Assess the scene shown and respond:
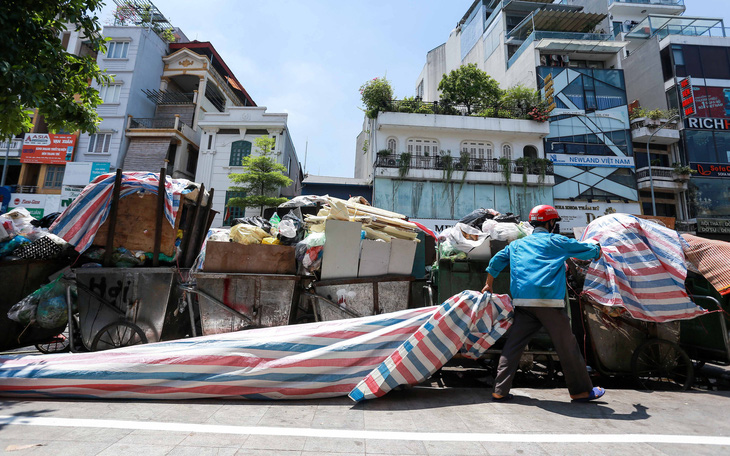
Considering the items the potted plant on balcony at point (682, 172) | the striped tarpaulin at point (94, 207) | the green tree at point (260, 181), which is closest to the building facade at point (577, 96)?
the potted plant on balcony at point (682, 172)

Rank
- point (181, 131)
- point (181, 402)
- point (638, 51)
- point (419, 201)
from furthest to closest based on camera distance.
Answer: point (638, 51), point (181, 131), point (419, 201), point (181, 402)

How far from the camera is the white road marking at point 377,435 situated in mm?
2422

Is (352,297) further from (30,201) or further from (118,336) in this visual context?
(30,201)

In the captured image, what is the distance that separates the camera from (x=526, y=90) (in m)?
21.8

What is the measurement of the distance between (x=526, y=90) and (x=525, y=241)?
71.7ft

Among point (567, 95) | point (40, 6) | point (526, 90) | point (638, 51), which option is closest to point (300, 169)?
point (526, 90)

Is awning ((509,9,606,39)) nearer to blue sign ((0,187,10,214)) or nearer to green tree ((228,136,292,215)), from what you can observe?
green tree ((228,136,292,215))

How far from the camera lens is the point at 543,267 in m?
3.43

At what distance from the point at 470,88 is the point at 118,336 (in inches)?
885

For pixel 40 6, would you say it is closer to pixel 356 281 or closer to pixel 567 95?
pixel 356 281

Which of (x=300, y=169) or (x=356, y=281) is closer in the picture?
(x=356, y=281)

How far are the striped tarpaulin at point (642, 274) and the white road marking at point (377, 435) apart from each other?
1.54 m

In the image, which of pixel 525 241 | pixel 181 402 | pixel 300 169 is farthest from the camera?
pixel 300 169

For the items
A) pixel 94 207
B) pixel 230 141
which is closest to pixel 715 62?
pixel 230 141
